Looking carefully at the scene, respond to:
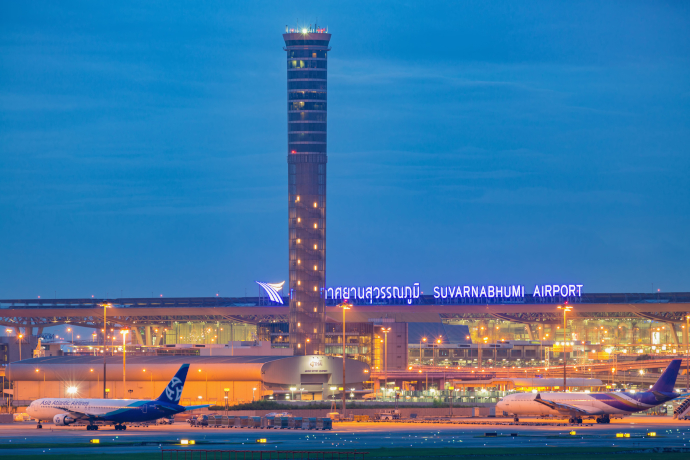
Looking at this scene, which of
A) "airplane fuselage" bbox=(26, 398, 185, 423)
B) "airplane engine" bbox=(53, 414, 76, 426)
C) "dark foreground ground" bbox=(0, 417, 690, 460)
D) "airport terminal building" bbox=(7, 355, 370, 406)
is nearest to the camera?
"dark foreground ground" bbox=(0, 417, 690, 460)

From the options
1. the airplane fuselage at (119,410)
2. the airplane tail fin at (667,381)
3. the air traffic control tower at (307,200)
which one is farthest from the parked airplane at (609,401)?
the air traffic control tower at (307,200)

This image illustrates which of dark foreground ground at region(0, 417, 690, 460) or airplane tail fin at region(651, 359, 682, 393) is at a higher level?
airplane tail fin at region(651, 359, 682, 393)

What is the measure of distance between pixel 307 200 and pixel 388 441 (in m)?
116

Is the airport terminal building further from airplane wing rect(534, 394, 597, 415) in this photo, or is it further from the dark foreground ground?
airplane wing rect(534, 394, 597, 415)

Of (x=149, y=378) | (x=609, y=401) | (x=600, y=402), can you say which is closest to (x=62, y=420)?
(x=149, y=378)

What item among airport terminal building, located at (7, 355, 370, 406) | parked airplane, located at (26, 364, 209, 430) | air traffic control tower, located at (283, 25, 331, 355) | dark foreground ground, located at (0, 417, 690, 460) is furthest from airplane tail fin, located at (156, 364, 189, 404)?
air traffic control tower, located at (283, 25, 331, 355)

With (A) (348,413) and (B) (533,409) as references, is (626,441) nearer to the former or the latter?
(B) (533,409)

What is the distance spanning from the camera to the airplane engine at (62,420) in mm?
90188

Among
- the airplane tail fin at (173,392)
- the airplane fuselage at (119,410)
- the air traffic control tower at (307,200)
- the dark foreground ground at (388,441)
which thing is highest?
the air traffic control tower at (307,200)

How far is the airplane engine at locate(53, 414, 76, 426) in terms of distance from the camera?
3551 inches

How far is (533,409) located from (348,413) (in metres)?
21.2

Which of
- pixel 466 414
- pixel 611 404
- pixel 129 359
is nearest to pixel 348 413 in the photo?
pixel 466 414

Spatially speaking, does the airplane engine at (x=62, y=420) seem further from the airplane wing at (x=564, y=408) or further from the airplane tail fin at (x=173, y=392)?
the airplane wing at (x=564, y=408)

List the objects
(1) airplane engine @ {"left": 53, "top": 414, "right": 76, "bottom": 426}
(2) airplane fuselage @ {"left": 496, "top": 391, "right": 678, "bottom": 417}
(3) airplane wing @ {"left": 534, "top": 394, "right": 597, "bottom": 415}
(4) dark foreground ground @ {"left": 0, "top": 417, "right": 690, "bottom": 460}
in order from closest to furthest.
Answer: (4) dark foreground ground @ {"left": 0, "top": 417, "right": 690, "bottom": 460} → (1) airplane engine @ {"left": 53, "top": 414, "right": 76, "bottom": 426} → (2) airplane fuselage @ {"left": 496, "top": 391, "right": 678, "bottom": 417} → (3) airplane wing @ {"left": 534, "top": 394, "right": 597, "bottom": 415}
